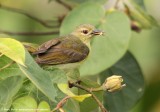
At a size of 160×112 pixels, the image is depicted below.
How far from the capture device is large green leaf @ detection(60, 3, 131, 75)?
13.1 feet

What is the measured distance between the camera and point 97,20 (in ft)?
13.9

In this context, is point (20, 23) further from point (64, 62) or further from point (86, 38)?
point (64, 62)

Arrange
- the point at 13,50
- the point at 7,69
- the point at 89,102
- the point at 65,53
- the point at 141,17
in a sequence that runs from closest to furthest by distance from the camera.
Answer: the point at 13,50 < the point at 7,69 < the point at 89,102 < the point at 65,53 < the point at 141,17

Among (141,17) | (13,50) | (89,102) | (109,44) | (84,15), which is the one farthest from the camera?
(141,17)

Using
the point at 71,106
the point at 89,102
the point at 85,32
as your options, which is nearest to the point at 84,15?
the point at 85,32

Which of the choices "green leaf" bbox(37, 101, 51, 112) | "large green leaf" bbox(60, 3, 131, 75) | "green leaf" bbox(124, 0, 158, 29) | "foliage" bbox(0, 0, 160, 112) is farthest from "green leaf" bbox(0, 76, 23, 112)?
"green leaf" bbox(124, 0, 158, 29)

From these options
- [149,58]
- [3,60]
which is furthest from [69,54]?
[149,58]

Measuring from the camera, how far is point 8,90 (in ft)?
8.75

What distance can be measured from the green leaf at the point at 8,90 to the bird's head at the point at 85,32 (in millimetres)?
1375

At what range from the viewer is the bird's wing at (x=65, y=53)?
3.32 m

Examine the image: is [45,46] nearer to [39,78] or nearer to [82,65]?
[82,65]

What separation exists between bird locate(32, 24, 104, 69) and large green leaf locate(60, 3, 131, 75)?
9 cm

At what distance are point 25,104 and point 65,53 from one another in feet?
3.19

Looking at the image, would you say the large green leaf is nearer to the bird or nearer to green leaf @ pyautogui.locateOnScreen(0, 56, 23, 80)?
the bird
